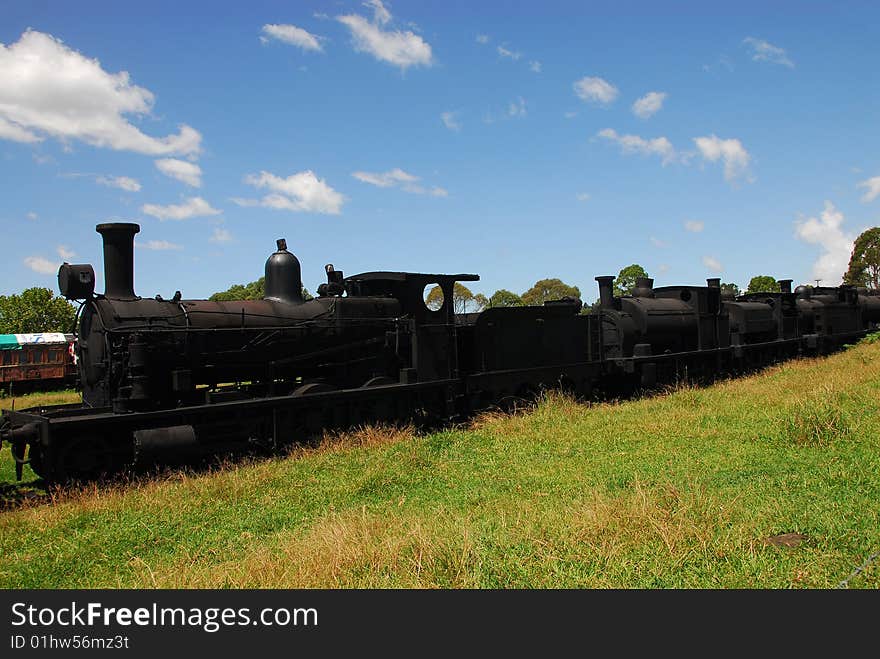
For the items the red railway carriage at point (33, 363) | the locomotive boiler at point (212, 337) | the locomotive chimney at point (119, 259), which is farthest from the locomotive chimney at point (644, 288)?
the red railway carriage at point (33, 363)

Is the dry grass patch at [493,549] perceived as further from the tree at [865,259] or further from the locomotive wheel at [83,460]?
the tree at [865,259]

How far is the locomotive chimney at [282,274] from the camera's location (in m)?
11.9

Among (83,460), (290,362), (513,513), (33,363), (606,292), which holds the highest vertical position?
(606,292)

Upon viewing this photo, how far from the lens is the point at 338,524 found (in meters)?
6.73

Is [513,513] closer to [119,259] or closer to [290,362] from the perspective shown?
[290,362]

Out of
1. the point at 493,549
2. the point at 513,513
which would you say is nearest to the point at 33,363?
the point at 513,513

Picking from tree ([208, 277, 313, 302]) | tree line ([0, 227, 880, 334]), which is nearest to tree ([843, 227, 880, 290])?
tree line ([0, 227, 880, 334])

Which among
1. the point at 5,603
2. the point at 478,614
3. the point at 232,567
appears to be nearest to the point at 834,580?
the point at 478,614

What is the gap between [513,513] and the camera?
6.78 meters

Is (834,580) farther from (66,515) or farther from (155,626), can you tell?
(66,515)

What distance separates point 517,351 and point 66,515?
9271 mm

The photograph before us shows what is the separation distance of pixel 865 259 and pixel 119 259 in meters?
72.8

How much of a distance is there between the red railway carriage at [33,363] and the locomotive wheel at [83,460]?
23494mm

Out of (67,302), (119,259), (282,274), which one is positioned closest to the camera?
(119,259)
